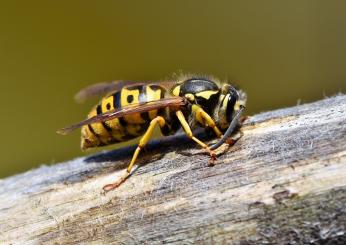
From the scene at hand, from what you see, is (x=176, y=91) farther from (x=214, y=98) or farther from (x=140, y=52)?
(x=140, y=52)

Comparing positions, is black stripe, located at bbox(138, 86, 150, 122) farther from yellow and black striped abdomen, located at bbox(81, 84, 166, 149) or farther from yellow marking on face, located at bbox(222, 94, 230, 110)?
yellow marking on face, located at bbox(222, 94, 230, 110)

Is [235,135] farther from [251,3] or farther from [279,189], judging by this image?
[251,3]

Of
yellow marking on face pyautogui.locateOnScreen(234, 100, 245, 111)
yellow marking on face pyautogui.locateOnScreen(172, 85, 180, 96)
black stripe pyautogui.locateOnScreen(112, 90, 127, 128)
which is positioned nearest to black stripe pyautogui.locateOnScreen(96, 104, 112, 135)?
black stripe pyautogui.locateOnScreen(112, 90, 127, 128)

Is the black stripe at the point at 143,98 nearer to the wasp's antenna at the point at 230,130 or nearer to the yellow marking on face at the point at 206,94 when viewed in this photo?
the yellow marking on face at the point at 206,94

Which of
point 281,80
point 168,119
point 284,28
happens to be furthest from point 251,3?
point 168,119

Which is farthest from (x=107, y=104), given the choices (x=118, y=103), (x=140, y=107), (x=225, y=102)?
(x=225, y=102)
